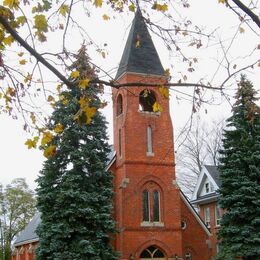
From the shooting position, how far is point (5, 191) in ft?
213

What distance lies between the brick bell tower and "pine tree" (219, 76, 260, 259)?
181 inches

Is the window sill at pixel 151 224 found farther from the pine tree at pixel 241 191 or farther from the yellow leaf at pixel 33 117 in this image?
the yellow leaf at pixel 33 117

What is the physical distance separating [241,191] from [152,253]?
725cm

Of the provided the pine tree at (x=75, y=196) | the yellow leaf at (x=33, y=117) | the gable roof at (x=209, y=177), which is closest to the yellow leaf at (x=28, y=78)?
the yellow leaf at (x=33, y=117)

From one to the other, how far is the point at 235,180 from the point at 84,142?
324 inches

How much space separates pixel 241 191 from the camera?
88.7 feet

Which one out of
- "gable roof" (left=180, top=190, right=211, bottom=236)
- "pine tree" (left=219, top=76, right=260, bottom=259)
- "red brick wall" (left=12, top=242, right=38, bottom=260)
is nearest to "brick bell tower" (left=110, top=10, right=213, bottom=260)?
"gable roof" (left=180, top=190, right=211, bottom=236)

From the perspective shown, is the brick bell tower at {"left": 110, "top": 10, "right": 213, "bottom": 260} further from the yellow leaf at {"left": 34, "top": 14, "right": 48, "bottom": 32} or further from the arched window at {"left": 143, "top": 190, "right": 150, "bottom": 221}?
the yellow leaf at {"left": 34, "top": 14, "right": 48, "bottom": 32}

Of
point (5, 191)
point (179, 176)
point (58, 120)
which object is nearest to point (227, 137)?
point (58, 120)

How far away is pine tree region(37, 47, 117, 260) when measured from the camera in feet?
85.9

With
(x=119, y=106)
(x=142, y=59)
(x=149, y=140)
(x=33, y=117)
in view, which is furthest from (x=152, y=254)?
(x=33, y=117)

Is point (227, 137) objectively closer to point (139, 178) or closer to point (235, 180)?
point (235, 180)

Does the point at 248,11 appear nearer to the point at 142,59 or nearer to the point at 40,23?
the point at 40,23

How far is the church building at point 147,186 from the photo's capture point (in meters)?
30.8
